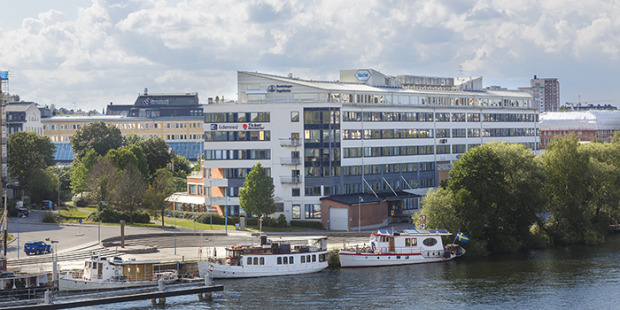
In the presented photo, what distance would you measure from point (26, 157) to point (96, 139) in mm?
28099

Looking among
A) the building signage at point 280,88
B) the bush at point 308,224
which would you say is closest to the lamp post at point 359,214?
the bush at point 308,224

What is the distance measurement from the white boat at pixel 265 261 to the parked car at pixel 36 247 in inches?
784

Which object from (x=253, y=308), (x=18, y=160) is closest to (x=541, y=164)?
(x=253, y=308)

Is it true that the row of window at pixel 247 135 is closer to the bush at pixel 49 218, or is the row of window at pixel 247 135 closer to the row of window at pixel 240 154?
the row of window at pixel 240 154

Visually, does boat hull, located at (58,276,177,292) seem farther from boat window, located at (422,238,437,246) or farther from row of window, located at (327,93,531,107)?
row of window, located at (327,93,531,107)

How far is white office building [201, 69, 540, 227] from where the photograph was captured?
131250 mm

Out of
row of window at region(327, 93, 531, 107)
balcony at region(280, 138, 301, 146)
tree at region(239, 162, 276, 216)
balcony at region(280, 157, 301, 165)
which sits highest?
row of window at region(327, 93, 531, 107)

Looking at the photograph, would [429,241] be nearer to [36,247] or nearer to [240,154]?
[240,154]

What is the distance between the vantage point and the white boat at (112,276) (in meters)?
83.5

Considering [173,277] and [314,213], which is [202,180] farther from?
[173,277]

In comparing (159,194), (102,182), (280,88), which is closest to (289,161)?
(280,88)

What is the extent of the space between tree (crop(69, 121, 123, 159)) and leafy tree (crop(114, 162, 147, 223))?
48694mm

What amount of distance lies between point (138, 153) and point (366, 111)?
43.8m

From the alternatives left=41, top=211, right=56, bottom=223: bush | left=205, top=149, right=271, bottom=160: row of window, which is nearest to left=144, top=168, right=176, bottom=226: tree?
left=205, top=149, right=271, bottom=160: row of window
